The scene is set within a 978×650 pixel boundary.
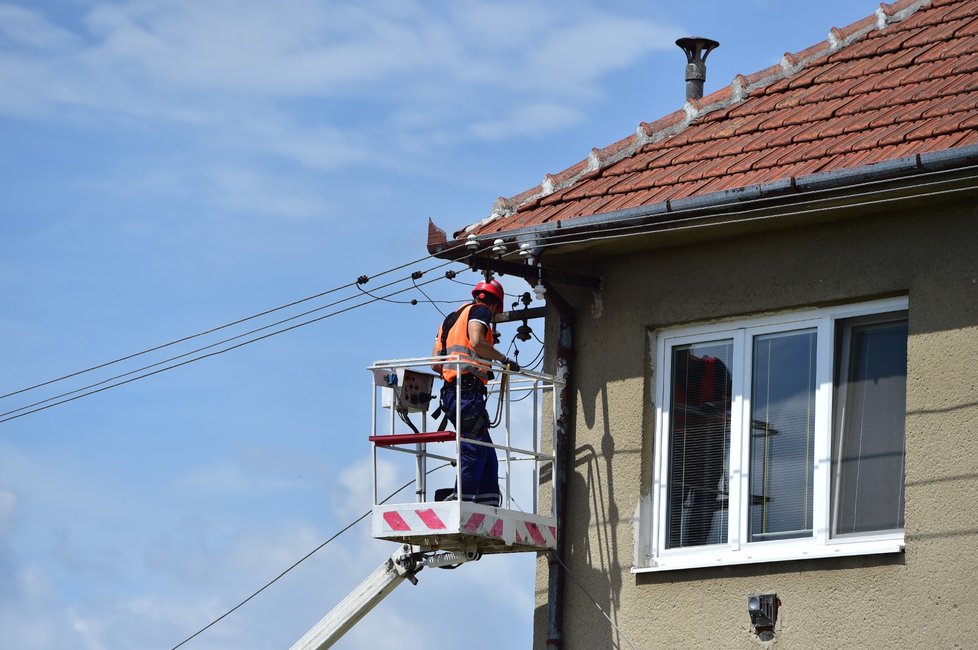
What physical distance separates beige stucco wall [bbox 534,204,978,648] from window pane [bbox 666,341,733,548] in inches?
7.5

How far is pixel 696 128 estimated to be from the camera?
11.2 meters

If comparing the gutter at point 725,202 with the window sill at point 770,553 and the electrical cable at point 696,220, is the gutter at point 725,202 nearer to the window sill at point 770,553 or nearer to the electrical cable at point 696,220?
the electrical cable at point 696,220

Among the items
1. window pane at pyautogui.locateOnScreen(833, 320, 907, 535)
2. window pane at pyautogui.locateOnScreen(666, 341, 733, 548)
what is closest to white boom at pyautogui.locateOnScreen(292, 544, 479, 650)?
window pane at pyautogui.locateOnScreen(666, 341, 733, 548)

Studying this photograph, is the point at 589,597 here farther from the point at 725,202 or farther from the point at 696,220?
the point at 725,202

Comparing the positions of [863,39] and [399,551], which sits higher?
[863,39]

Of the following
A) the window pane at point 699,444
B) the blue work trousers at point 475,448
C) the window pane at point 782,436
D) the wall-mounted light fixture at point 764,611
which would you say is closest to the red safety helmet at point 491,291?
Answer: the blue work trousers at point 475,448

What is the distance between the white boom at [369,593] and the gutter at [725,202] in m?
2.00

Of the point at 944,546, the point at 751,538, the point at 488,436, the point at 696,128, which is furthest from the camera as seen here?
the point at 696,128

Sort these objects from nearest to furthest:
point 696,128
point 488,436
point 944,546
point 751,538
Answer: point 944,546, point 751,538, point 488,436, point 696,128

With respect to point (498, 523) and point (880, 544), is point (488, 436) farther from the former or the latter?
point (880, 544)

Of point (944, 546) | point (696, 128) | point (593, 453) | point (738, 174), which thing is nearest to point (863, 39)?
point (696, 128)

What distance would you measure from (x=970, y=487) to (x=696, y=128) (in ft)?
12.1

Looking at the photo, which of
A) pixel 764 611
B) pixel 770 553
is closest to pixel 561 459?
pixel 770 553

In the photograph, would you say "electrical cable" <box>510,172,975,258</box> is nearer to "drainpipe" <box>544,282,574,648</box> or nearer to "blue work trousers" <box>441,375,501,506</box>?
"drainpipe" <box>544,282,574,648</box>
